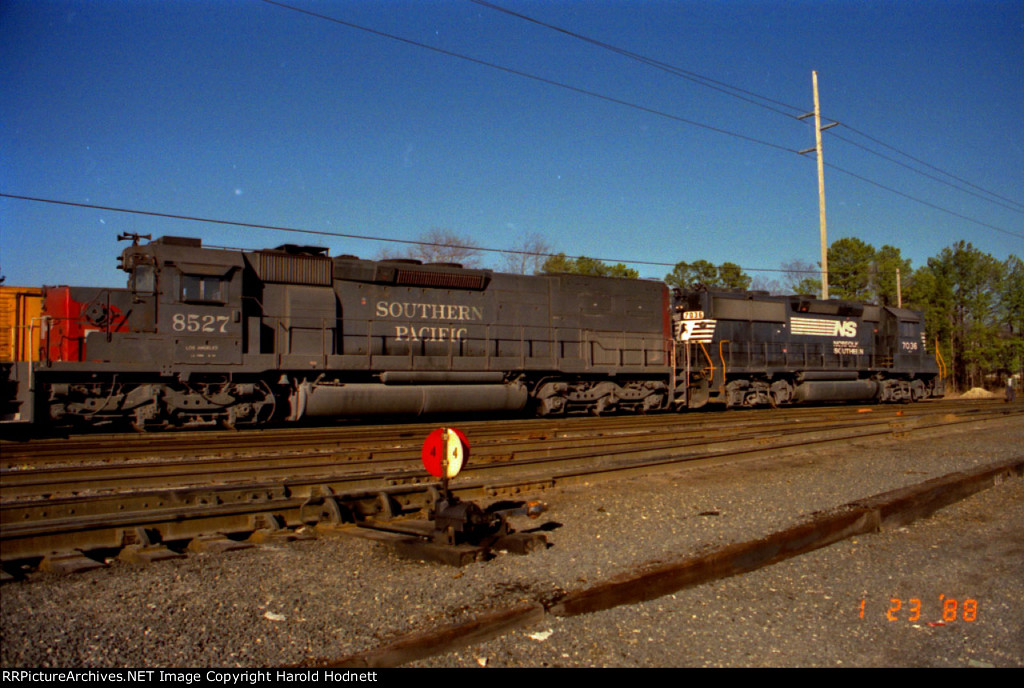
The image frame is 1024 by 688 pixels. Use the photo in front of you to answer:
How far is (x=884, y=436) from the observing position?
14391mm

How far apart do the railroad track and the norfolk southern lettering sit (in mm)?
2653

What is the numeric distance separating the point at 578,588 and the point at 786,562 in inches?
79.2

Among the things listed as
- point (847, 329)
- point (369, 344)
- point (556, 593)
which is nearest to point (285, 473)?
point (556, 593)

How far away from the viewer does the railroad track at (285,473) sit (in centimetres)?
554

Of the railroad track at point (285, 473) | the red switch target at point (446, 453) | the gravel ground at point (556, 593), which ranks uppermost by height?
the red switch target at point (446, 453)

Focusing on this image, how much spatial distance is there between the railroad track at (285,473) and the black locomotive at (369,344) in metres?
1.35

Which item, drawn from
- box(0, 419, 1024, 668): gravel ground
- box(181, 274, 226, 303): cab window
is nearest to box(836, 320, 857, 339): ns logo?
box(0, 419, 1024, 668): gravel ground

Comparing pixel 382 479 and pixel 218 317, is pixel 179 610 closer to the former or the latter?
pixel 382 479

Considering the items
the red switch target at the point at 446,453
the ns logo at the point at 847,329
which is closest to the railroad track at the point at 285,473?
the red switch target at the point at 446,453

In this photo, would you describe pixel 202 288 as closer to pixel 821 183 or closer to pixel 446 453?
pixel 446 453

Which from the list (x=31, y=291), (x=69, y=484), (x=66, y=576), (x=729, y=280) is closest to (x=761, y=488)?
(x=66, y=576)

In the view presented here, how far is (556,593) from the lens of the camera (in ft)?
14.5

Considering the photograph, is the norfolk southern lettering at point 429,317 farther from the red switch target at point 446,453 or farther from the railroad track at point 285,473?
the red switch target at point 446,453

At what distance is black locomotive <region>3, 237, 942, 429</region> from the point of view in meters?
12.1
